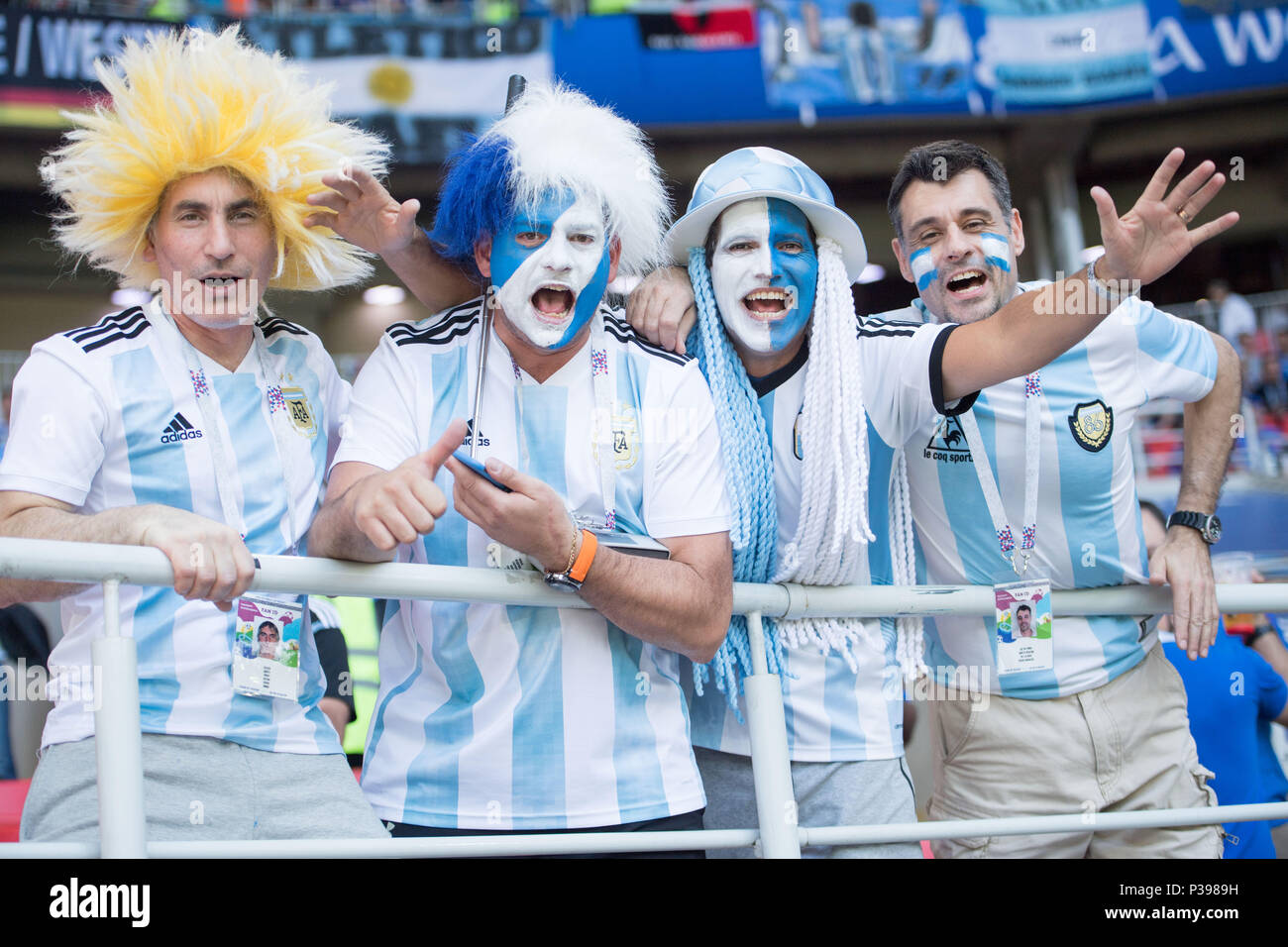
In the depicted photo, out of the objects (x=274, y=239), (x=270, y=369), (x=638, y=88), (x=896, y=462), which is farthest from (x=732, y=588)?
(x=638, y=88)

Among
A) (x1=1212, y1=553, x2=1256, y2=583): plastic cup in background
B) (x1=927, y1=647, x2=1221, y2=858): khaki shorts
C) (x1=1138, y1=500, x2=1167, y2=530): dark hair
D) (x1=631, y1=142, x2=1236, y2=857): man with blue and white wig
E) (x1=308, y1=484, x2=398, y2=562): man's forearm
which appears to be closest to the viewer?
(x1=308, y1=484, x2=398, y2=562): man's forearm

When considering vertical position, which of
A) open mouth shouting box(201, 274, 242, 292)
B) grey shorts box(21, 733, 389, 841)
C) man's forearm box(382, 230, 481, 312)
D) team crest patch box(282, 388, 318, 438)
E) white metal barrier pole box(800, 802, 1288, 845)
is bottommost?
white metal barrier pole box(800, 802, 1288, 845)

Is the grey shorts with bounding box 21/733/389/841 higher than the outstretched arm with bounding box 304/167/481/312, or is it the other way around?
the outstretched arm with bounding box 304/167/481/312

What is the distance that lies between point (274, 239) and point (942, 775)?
1.81 metres

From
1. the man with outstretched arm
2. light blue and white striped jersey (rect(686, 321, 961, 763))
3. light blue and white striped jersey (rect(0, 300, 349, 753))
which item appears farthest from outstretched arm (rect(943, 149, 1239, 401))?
light blue and white striped jersey (rect(0, 300, 349, 753))

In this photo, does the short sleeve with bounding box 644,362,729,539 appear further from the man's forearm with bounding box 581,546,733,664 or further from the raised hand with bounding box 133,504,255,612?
the raised hand with bounding box 133,504,255,612

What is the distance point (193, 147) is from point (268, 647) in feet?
3.07

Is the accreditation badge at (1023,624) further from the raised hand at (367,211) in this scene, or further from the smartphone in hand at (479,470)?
the raised hand at (367,211)

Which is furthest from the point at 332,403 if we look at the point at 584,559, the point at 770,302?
the point at 770,302

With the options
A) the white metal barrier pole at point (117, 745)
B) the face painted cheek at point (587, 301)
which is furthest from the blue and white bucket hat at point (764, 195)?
the white metal barrier pole at point (117, 745)

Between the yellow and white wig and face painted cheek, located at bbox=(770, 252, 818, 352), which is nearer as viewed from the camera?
the yellow and white wig

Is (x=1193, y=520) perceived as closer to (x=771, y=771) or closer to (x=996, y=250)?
(x=996, y=250)

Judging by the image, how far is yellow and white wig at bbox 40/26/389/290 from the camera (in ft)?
7.14

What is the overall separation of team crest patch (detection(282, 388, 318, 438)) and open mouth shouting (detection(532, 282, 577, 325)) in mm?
459
